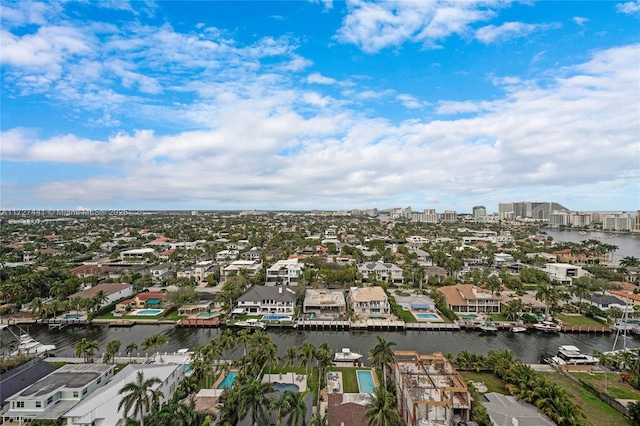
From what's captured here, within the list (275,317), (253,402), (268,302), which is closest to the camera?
(253,402)

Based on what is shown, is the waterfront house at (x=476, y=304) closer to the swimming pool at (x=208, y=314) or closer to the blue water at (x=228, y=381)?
the swimming pool at (x=208, y=314)

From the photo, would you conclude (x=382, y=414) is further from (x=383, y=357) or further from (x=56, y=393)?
(x=56, y=393)

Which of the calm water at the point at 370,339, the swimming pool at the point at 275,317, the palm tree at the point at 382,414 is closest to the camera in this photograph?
the palm tree at the point at 382,414

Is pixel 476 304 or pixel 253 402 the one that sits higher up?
pixel 253 402

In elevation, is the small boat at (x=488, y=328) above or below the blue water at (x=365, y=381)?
below

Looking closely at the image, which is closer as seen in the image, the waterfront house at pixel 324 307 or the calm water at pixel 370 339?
the calm water at pixel 370 339

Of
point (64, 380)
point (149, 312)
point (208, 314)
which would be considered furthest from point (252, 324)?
point (64, 380)

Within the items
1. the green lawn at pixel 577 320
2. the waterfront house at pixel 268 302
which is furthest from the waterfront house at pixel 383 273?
the green lawn at pixel 577 320
